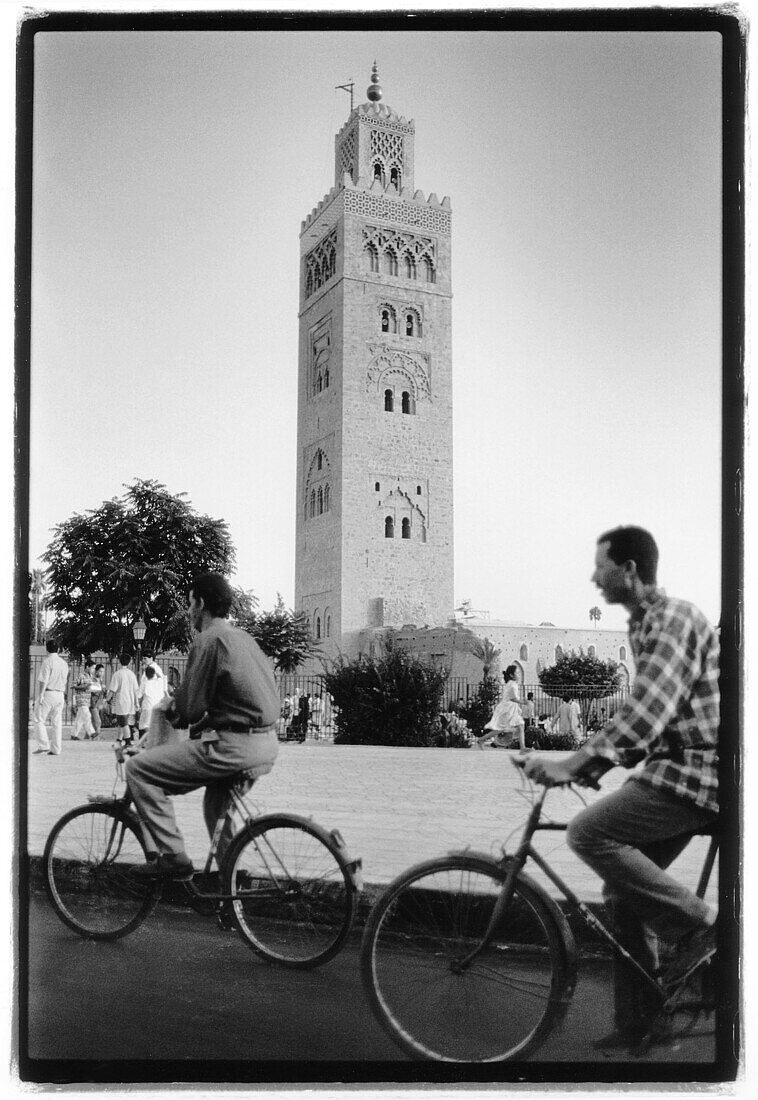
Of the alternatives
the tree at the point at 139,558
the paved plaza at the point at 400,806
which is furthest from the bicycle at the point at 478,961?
the tree at the point at 139,558

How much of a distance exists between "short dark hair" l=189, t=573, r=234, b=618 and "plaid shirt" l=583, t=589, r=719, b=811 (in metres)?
1.31

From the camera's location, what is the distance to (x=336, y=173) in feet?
Result: 13.6

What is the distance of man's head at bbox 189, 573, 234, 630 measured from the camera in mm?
3277

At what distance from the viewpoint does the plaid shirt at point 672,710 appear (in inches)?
103

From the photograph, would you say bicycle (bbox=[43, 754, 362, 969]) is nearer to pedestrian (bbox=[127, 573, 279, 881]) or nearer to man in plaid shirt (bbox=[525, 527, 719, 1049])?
pedestrian (bbox=[127, 573, 279, 881])

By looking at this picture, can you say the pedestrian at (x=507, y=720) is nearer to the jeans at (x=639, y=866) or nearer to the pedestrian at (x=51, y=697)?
the pedestrian at (x=51, y=697)

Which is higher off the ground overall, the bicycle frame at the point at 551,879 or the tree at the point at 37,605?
the tree at the point at 37,605

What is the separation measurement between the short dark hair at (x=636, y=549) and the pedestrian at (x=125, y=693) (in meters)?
1.98

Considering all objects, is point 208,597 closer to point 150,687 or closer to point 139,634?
point 139,634

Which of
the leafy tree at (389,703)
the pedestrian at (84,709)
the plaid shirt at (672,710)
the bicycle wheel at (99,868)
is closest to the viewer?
the plaid shirt at (672,710)

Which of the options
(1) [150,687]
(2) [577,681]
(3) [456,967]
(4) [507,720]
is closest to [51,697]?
(1) [150,687]

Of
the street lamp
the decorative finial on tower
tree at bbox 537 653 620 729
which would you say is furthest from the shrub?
the decorative finial on tower

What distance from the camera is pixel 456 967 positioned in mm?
2834

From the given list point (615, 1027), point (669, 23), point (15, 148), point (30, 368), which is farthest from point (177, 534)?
point (669, 23)
